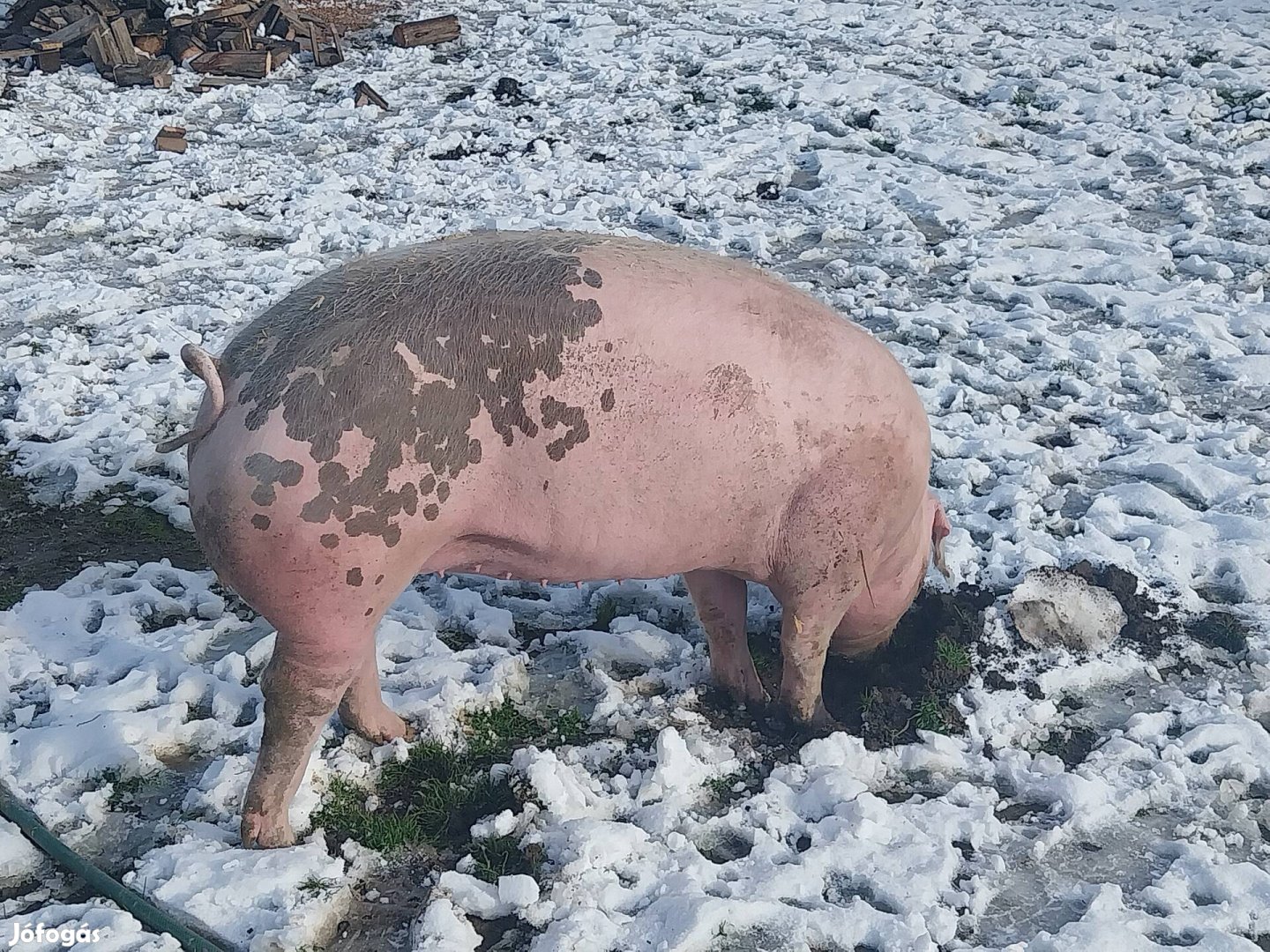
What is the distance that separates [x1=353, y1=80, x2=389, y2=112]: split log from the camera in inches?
349

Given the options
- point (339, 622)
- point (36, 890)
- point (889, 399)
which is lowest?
point (36, 890)

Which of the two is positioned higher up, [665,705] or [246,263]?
[246,263]

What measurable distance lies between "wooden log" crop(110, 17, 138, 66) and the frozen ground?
38 cm

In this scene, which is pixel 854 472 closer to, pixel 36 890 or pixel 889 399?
pixel 889 399

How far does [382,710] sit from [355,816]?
1.15 feet

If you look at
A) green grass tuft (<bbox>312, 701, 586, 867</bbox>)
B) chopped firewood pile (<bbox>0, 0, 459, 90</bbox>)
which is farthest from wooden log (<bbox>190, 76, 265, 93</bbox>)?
green grass tuft (<bbox>312, 701, 586, 867</bbox>)

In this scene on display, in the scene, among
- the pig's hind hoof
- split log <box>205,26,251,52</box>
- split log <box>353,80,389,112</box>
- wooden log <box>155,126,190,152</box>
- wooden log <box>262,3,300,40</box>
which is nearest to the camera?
the pig's hind hoof

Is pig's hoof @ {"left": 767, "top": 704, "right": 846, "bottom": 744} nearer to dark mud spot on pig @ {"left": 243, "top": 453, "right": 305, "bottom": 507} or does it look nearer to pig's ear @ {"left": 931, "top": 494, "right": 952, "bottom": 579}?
pig's ear @ {"left": 931, "top": 494, "right": 952, "bottom": 579}

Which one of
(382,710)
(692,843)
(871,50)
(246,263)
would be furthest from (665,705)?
(871,50)

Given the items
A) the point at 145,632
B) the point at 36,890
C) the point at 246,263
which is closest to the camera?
the point at 36,890

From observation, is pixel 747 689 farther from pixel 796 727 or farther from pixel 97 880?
pixel 97 880

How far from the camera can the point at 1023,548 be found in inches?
170

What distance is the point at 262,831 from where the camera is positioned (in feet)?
10.2

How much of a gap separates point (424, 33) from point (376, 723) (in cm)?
812
